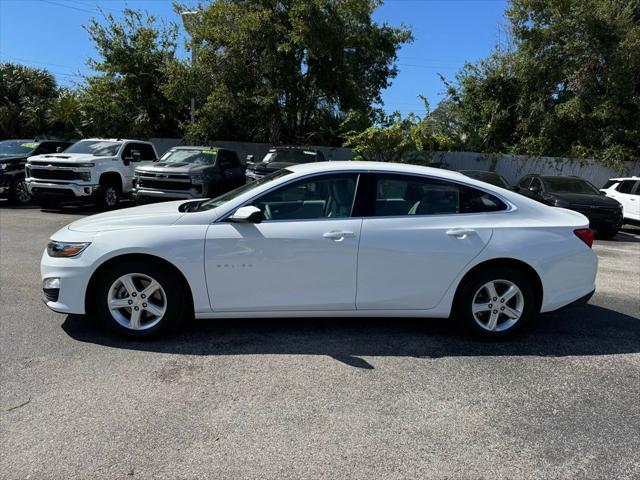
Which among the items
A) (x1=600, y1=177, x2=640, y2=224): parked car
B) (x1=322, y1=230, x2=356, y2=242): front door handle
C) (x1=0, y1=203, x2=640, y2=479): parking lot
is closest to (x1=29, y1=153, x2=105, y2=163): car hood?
(x1=0, y1=203, x2=640, y2=479): parking lot

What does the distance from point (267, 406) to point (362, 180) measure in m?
2.12

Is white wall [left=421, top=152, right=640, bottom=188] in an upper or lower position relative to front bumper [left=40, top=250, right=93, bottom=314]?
upper

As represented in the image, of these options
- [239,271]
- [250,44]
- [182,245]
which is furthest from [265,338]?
[250,44]

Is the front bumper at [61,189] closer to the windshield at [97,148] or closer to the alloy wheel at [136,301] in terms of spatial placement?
the windshield at [97,148]

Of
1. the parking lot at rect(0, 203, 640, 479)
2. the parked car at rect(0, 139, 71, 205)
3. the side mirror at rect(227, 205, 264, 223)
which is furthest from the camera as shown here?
the parked car at rect(0, 139, 71, 205)

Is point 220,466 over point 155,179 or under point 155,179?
under

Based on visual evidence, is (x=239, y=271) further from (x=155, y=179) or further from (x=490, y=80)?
(x=490, y=80)

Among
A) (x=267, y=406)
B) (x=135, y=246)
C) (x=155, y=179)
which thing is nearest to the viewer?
(x=267, y=406)

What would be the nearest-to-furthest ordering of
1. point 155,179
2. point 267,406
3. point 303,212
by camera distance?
point 267,406
point 303,212
point 155,179

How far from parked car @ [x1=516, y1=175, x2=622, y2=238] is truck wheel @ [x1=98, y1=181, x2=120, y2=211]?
11.3 m

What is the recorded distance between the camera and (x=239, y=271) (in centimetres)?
427

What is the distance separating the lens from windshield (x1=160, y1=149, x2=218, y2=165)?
43.7 ft

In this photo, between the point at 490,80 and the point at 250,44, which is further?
the point at 490,80

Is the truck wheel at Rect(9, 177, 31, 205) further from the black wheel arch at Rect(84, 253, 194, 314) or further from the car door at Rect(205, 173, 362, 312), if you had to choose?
the car door at Rect(205, 173, 362, 312)
